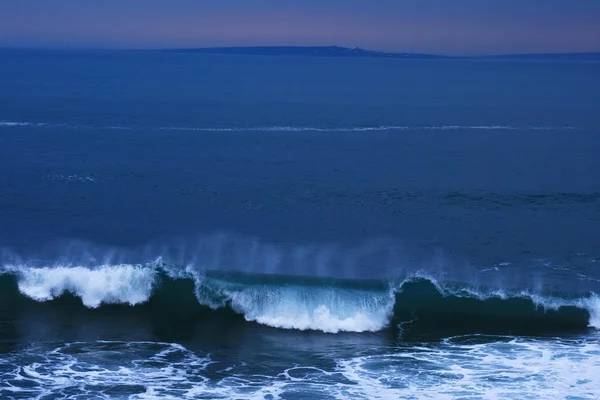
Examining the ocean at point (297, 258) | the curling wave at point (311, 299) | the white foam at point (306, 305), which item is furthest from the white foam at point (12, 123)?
the white foam at point (306, 305)

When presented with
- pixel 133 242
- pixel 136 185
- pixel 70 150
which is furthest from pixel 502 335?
pixel 70 150

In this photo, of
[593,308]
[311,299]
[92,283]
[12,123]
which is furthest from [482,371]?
[12,123]

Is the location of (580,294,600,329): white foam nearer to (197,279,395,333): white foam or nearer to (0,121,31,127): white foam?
(197,279,395,333): white foam

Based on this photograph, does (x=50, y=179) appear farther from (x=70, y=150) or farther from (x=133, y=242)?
(x=133, y=242)

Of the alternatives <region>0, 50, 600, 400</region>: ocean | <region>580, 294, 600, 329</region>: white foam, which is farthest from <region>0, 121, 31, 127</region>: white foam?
<region>580, 294, 600, 329</region>: white foam

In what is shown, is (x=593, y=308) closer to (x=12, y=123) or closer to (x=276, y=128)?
(x=276, y=128)

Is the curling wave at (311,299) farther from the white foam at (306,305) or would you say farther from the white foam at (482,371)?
the white foam at (482,371)

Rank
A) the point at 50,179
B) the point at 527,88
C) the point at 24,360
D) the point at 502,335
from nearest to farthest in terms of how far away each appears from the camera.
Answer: the point at 24,360
the point at 502,335
the point at 50,179
the point at 527,88
